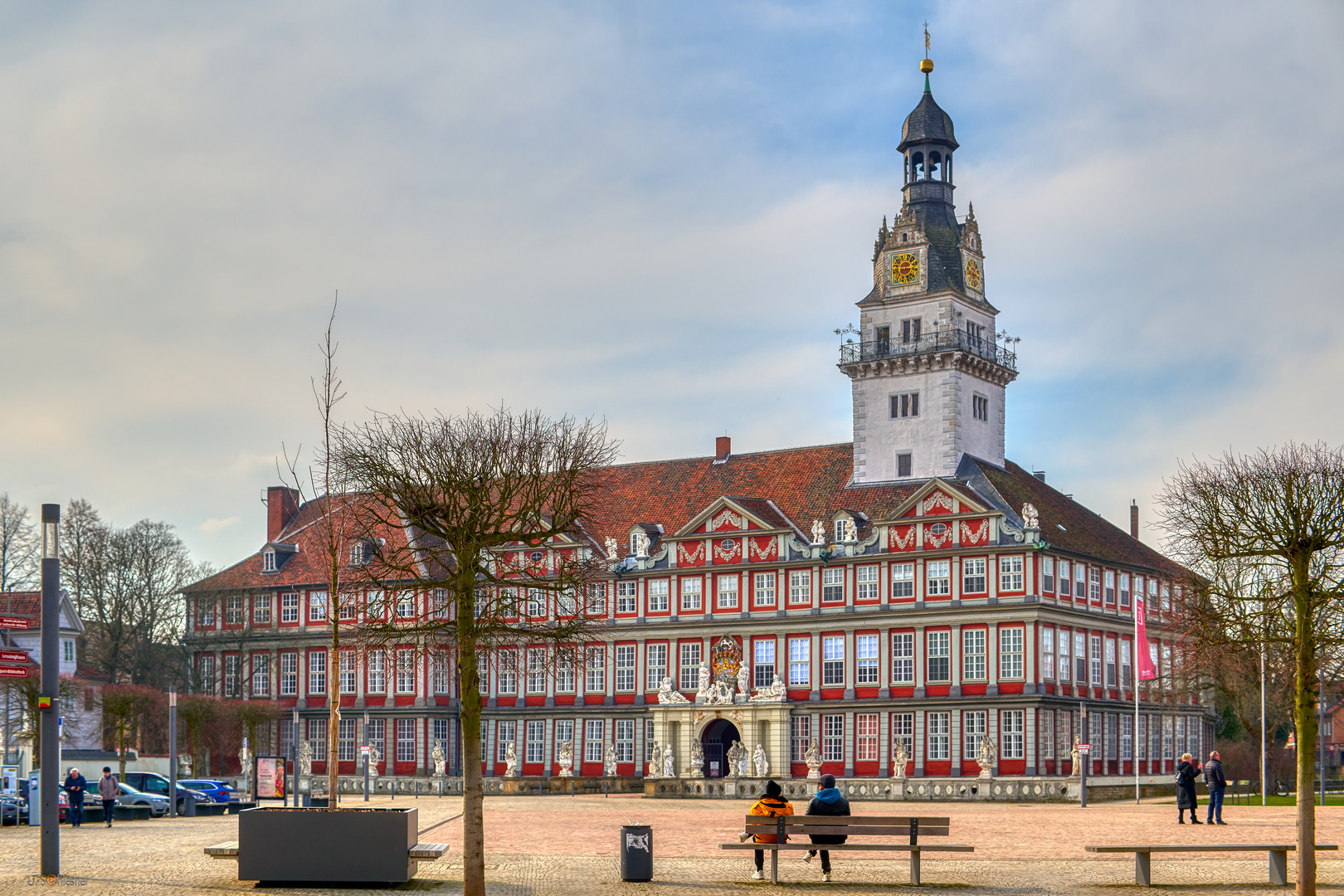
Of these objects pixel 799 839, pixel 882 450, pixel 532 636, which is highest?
pixel 882 450

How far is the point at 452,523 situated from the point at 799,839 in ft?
38.9

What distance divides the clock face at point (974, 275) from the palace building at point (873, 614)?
0.53ft

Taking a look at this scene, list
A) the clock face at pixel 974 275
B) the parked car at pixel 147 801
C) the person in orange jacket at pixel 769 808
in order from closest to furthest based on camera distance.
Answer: the person in orange jacket at pixel 769 808, the parked car at pixel 147 801, the clock face at pixel 974 275

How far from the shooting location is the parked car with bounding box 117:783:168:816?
5094 centimetres

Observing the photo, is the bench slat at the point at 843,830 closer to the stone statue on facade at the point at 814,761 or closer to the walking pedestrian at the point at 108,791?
the walking pedestrian at the point at 108,791

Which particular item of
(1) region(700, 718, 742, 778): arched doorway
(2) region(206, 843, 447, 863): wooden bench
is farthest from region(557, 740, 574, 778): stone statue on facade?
(2) region(206, 843, 447, 863): wooden bench

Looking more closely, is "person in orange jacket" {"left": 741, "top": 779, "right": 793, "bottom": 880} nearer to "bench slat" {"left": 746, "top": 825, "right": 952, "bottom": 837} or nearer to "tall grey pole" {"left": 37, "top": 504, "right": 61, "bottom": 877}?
"bench slat" {"left": 746, "top": 825, "right": 952, "bottom": 837}

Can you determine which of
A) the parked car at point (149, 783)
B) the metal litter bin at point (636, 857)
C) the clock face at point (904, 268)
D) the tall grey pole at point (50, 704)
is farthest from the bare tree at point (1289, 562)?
the clock face at point (904, 268)

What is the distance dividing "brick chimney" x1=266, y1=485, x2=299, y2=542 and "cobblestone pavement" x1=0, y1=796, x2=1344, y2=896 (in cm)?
4772

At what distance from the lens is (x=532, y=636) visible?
2897cm

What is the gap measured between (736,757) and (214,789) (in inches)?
900

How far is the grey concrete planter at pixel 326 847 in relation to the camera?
24.4 metres

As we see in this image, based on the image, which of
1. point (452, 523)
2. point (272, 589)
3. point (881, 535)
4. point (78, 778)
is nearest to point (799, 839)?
point (452, 523)

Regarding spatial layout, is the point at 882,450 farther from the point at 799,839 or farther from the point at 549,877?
the point at 549,877
